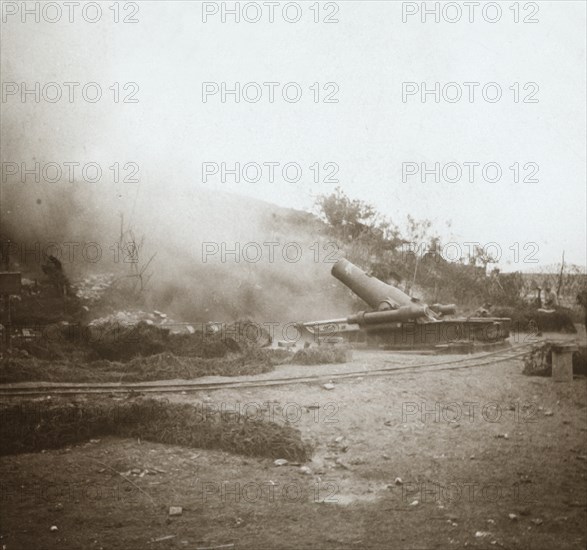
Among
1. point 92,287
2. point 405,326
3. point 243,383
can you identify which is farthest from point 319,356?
point 92,287

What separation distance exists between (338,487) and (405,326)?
6021mm

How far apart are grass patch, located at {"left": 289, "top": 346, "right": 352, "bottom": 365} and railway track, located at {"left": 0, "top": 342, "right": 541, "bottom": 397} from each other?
0.89 meters

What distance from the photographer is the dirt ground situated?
11.8 feet

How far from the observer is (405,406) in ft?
19.3

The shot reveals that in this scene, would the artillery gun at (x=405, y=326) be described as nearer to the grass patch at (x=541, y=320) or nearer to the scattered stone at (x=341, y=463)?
the grass patch at (x=541, y=320)

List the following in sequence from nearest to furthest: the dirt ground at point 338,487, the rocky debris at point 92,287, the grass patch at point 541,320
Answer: the dirt ground at point 338,487 → the grass patch at point 541,320 → the rocky debris at point 92,287

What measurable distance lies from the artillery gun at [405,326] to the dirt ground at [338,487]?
366 cm

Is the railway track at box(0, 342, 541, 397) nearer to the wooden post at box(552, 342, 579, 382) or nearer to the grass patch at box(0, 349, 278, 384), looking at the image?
the grass patch at box(0, 349, 278, 384)

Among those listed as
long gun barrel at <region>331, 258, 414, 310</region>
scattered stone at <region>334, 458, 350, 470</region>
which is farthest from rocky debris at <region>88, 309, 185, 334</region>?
scattered stone at <region>334, 458, 350, 470</region>

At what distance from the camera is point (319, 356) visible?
836 cm

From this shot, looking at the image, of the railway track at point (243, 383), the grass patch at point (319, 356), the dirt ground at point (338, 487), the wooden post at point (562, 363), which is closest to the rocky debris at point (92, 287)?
the railway track at point (243, 383)

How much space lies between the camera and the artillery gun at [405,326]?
952 centimetres

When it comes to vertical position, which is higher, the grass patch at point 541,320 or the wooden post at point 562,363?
the grass patch at point 541,320

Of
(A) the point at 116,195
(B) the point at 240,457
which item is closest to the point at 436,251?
(A) the point at 116,195
